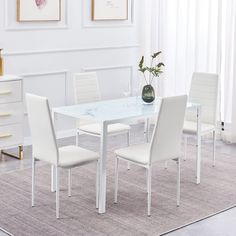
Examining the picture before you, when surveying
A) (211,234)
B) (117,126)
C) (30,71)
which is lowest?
(211,234)

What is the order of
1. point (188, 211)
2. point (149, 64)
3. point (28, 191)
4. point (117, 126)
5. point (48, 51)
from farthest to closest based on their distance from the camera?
1. point (149, 64)
2. point (48, 51)
3. point (117, 126)
4. point (28, 191)
5. point (188, 211)

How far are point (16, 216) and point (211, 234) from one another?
1.44 meters

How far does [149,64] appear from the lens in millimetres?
7480

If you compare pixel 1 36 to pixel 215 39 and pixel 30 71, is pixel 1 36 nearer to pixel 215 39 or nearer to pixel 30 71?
pixel 30 71

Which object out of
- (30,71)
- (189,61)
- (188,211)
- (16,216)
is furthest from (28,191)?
(189,61)

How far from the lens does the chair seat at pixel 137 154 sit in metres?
4.34

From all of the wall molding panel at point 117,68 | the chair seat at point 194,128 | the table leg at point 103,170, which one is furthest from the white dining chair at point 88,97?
the wall molding panel at point 117,68

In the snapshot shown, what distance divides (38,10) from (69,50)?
0.64 metres

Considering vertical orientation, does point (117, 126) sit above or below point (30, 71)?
below

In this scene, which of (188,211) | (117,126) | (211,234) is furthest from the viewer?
(117,126)

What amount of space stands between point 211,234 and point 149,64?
3795mm

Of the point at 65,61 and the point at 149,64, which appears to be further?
the point at 149,64

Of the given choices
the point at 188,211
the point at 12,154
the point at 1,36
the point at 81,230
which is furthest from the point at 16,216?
the point at 1,36

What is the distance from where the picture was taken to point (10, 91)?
5.63m
